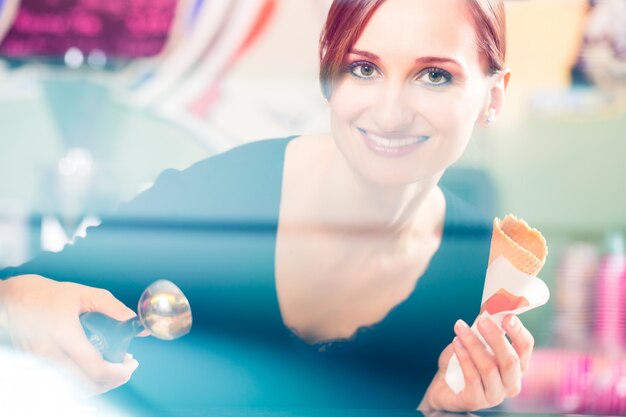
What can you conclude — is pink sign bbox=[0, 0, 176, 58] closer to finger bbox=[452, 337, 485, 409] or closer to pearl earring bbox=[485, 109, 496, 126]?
pearl earring bbox=[485, 109, 496, 126]

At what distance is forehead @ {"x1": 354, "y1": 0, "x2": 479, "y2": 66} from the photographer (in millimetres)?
1546

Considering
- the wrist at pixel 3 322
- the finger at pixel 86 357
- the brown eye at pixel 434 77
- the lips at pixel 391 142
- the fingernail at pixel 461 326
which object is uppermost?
the brown eye at pixel 434 77

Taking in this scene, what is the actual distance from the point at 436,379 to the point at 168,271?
0.56 meters

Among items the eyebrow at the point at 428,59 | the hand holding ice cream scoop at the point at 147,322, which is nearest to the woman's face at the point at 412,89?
the eyebrow at the point at 428,59

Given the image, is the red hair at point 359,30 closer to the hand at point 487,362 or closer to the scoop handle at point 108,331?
the hand at point 487,362

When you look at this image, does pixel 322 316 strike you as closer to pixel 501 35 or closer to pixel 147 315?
pixel 147 315

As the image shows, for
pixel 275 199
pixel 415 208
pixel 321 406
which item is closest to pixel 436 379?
pixel 321 406

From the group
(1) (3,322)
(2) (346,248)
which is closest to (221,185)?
(2) (346,248)

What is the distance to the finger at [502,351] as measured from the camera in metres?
1.61

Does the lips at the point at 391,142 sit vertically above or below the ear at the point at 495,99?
below

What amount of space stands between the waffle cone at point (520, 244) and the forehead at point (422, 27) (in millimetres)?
340

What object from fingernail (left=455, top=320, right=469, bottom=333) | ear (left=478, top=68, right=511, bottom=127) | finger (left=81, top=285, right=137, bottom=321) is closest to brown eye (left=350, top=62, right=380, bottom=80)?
ear (left=478, top=68, right=511, bottom=127)

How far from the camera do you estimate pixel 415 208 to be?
1638mm

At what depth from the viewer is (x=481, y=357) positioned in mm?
1630
